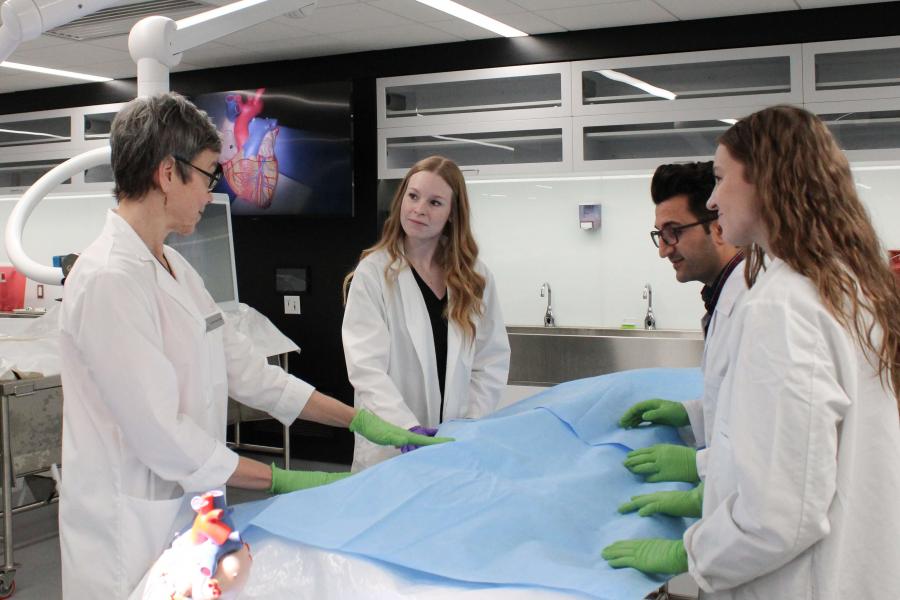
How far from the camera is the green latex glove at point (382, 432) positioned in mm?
2021

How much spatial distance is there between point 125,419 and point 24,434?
2216 millimetres

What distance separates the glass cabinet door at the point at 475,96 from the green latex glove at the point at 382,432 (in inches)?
103

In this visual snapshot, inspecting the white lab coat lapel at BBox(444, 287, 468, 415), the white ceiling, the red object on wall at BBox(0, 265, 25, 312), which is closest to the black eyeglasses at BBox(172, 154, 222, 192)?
the white lab coat lapel at BBox(444, 287, 468, 415)

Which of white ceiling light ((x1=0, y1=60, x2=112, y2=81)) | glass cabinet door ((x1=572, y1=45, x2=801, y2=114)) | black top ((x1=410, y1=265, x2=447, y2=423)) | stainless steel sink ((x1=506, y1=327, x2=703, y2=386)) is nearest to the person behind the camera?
black top ((x1=410, y1=265, x2=447, y2=423))

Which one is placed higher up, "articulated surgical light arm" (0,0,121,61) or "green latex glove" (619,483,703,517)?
"articulated surgical light arm" (0,0,121,61)

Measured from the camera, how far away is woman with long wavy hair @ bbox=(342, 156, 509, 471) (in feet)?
7.89

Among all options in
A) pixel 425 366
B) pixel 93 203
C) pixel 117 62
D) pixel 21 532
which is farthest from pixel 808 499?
pixel 93 203

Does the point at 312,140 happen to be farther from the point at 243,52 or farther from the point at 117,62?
the point at 117,62

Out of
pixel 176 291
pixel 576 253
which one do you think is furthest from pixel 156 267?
pixel 576 253

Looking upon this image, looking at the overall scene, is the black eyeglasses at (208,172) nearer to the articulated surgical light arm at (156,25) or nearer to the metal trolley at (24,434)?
the articulated surgical light arm at (156,25)

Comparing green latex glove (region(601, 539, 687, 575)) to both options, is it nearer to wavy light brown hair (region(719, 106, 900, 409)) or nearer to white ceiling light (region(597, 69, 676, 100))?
wavy light brown hair (region(719, 106, 900, 409))

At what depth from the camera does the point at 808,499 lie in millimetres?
1193

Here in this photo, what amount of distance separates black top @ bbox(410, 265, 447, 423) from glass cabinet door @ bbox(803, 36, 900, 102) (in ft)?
7.54

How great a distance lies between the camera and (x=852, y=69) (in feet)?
12.7
